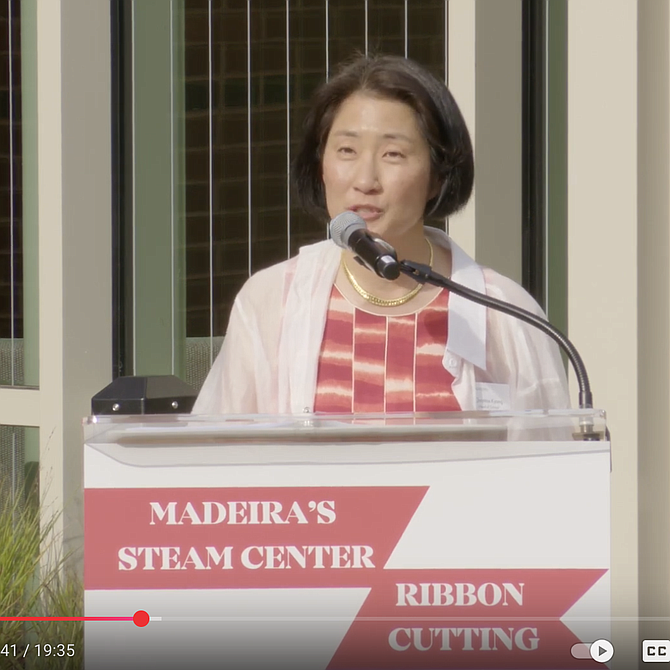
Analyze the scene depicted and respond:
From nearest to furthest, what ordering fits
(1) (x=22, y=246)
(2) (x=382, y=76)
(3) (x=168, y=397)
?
(3) (x=168, y=397) → (2) (x=382, y=76) → (1) (x=22, y=246)

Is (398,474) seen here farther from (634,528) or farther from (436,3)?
(436,3)

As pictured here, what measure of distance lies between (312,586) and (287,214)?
2492 millimetres

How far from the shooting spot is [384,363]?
2.04 metres

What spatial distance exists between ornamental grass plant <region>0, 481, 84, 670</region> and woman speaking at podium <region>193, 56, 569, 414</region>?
116 centimetres

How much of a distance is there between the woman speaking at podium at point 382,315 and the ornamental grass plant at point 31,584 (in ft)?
3.82

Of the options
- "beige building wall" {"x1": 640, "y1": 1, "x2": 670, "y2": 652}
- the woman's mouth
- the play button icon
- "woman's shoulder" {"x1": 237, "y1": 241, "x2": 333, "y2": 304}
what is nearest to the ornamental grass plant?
"woman's shoulder" {"x1": 237, "y1": 241, "x2": 333, "y2": 304}

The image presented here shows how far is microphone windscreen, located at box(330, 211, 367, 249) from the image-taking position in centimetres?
167

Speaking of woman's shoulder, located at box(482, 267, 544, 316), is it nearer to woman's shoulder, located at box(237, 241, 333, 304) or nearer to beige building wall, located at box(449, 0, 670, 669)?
woman's shoulder, located at box(237, 241, 333, 304)

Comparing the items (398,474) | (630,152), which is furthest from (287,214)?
(398,474)

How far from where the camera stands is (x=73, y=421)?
3602 mm

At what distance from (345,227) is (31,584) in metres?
2.14

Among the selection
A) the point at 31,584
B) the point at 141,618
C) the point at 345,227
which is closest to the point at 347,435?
the point at 141,618

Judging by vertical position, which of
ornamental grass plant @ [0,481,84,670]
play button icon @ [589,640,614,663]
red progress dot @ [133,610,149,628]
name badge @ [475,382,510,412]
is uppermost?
name badge @ [475,382,510,412]

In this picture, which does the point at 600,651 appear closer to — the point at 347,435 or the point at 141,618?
the point at 347,435
